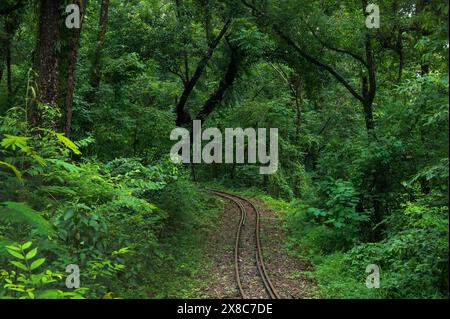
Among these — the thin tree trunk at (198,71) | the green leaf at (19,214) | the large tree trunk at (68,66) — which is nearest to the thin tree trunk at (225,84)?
the thin tree trunk at (198,71)

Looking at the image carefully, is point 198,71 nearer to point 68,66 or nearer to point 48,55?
point 68,66

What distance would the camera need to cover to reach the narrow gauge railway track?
32.9ft

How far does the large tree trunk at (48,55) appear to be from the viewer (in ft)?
31.9

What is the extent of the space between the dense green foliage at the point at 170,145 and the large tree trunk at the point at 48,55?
4 cm

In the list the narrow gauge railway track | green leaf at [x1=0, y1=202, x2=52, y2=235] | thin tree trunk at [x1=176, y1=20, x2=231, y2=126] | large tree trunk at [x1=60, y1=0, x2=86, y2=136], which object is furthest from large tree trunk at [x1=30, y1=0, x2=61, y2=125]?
thin tree trunk at [x1=176, y1=20, x2=231, y2=126]

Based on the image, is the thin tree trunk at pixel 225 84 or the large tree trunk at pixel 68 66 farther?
the thin tree trunk at pixel 225 84

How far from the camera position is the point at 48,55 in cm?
975

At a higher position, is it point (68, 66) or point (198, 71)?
point (198, 71)

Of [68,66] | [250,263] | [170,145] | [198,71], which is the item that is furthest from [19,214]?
[198,71]

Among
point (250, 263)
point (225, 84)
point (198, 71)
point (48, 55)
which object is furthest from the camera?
point (225, 84)

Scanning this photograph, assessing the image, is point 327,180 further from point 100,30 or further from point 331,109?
point 331,109

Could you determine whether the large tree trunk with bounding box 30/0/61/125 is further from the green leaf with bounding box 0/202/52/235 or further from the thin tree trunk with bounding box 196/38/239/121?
the thin tree trunk with bounding box 196/38/239/121

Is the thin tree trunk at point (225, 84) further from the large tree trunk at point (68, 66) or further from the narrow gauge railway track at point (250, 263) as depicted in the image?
the large tree trunk at point (68, 66)

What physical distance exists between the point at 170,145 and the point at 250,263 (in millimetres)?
6943
